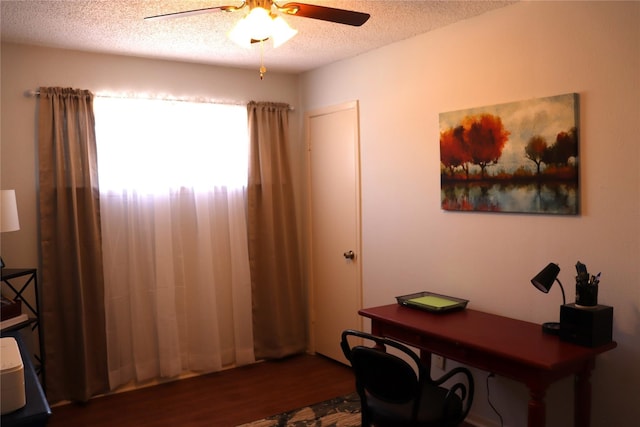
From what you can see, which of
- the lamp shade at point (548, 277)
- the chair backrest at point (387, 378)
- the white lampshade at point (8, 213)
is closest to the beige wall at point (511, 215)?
the lamp shade at point (548, 277)

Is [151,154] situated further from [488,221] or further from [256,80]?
[488,221]

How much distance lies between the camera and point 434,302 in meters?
3.08

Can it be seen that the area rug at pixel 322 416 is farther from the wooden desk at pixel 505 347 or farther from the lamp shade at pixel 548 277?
the lamp shade at pixel 548 277

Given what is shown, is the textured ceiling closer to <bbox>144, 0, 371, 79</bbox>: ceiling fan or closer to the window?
the window

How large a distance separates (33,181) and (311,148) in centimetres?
216

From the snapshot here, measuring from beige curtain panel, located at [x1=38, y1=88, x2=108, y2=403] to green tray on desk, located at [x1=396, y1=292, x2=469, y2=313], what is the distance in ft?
7.15

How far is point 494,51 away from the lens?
2943mm

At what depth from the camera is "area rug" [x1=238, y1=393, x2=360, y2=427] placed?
325 centimetres

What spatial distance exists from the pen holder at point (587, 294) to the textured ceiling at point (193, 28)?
1579 mm

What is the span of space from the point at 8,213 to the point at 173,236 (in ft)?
4.09

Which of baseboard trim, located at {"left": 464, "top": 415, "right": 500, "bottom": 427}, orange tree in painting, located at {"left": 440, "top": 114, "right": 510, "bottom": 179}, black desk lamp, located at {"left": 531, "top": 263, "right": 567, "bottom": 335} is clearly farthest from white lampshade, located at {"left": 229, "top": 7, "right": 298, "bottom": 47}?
baseboard trim, located at {"left": 464, "top": 415, "right": 500, "bottom": 427}

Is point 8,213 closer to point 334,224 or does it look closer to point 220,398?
point 220,398

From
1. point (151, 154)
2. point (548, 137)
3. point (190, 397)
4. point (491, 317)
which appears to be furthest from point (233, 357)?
point (548, 137)

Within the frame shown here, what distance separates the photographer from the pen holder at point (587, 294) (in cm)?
235
